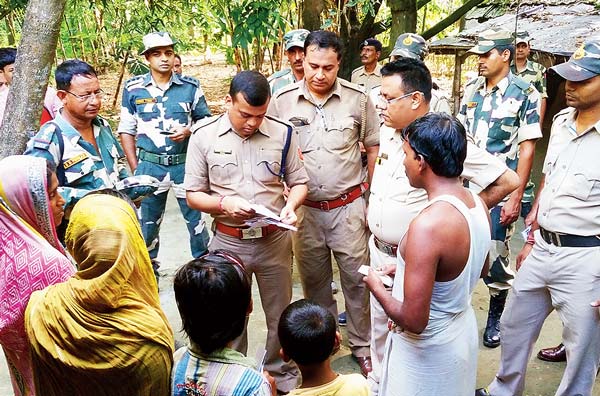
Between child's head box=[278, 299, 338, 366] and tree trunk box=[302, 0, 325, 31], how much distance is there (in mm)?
5386

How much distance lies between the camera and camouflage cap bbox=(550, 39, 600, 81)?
258 centimetres

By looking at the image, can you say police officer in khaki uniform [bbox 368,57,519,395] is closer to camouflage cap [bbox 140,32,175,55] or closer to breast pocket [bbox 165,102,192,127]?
breast pocket [bbox 165,102,192,127]

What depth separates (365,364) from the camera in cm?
353

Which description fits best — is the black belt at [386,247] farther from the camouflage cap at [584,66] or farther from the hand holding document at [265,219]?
the camouflage cap at [584,66]

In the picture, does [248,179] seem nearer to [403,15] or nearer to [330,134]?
[330,134]

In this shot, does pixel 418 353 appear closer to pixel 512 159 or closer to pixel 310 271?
pixel 310 271

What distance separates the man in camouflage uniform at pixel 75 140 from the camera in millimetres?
2959

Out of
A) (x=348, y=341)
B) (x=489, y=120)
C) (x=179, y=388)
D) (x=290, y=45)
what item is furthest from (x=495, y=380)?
(x=290, y=45)

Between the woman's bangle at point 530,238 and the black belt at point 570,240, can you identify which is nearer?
the black belt at point 570,240

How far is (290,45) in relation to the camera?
469 centimetres

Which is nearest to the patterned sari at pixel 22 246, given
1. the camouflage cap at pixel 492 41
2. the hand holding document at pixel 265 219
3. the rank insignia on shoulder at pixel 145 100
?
the hand holding document at pixel 265 219

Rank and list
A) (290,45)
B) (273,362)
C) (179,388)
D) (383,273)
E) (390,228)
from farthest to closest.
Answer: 1. (290,45)
2. (273,362)
3. (390,228)
4. (383,273)
5. (179,388)

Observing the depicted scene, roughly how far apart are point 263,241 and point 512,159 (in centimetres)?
208

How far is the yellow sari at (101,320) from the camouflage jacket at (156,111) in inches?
98.8
